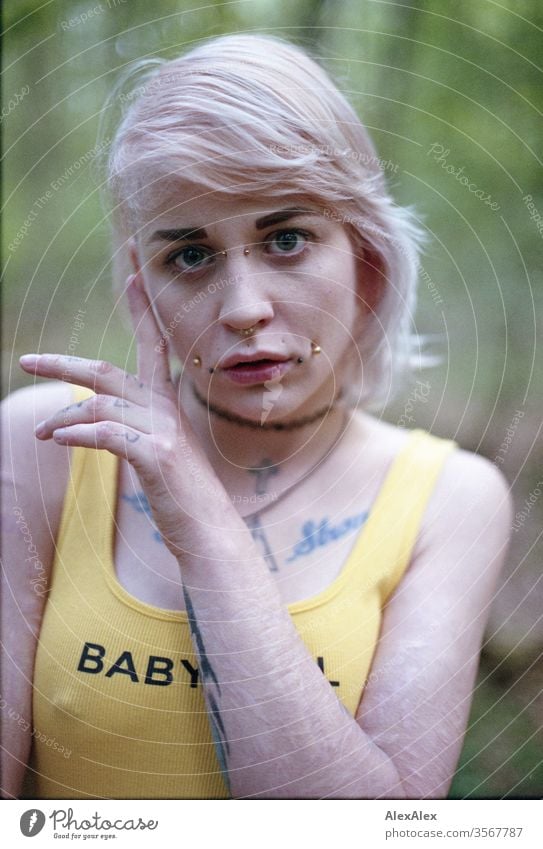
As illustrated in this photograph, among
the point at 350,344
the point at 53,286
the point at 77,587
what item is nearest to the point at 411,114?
the point at 350,344

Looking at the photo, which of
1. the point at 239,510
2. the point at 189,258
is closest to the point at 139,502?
the point at 239,510

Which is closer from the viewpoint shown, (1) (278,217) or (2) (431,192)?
(1) (278,217)

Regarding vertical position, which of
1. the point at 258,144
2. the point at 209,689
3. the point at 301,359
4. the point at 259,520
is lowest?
the point at 209,689

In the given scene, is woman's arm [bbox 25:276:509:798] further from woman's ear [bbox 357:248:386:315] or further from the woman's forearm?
woman's ear [bbox 357:248:386:315]

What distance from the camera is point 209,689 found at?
47 cm

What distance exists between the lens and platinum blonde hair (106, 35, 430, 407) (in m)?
0.45

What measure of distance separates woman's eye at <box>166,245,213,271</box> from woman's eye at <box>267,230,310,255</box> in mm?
39

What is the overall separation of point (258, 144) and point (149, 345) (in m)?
0.14

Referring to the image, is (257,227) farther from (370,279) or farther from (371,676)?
(371,676)

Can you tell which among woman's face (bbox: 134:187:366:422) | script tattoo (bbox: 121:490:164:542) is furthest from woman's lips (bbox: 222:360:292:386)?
script tattoo (bbox: 121:490:164:542)

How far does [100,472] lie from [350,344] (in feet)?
0.65

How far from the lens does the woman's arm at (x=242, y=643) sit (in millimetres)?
454

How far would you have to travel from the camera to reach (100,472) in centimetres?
52

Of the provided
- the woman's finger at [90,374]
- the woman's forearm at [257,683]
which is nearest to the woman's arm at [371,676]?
the woman's forearm at [257,683]
